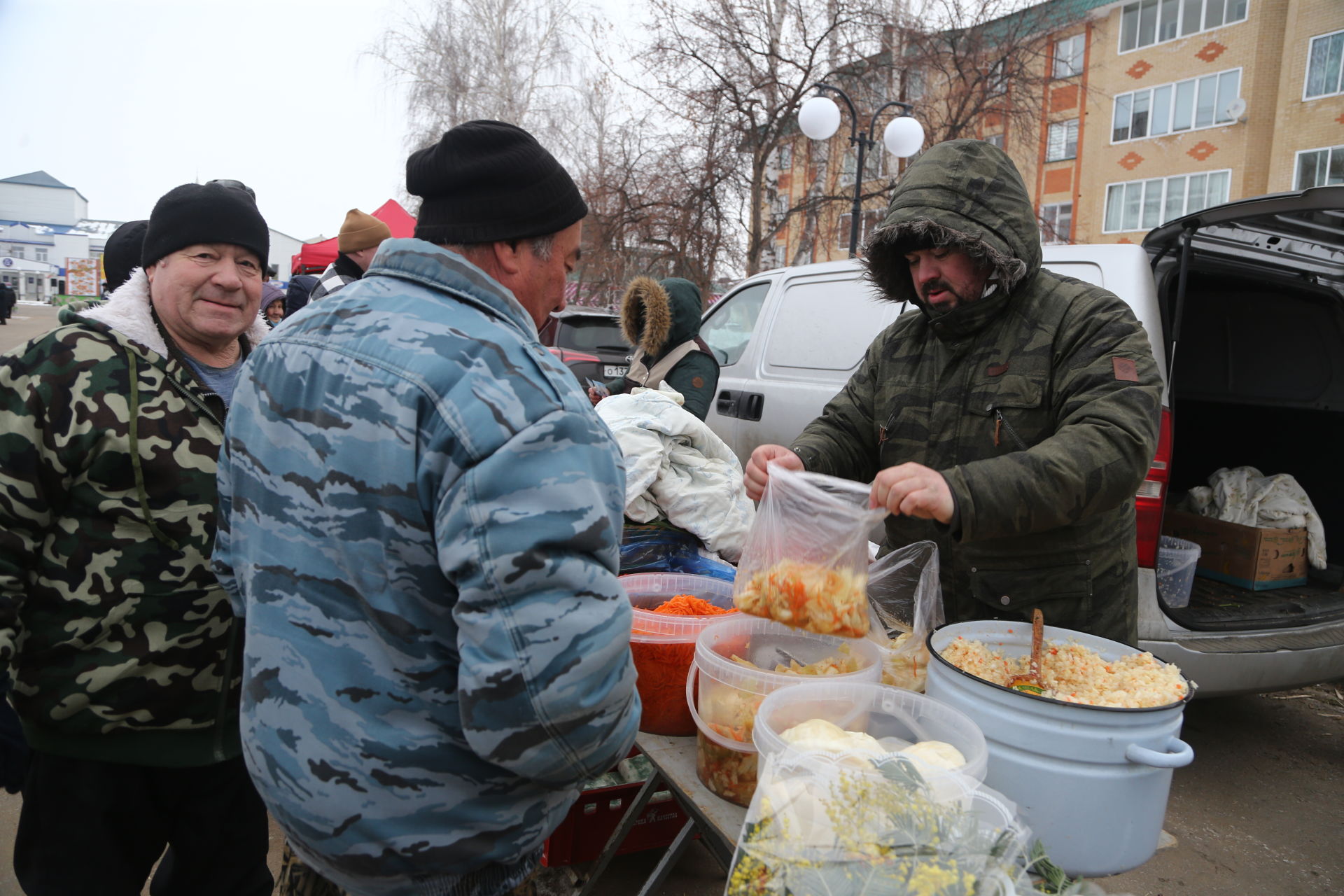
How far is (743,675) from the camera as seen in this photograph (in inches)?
61.5

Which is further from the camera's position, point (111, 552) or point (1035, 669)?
point (111, 552)

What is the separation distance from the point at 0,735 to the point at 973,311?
2.72 metres

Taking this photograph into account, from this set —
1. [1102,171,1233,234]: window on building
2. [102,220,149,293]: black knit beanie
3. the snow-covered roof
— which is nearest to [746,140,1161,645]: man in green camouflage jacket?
[102,220,149,293]: black knit beanie

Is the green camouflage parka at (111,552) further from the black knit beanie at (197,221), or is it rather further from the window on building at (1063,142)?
the window on building at (1063,142)

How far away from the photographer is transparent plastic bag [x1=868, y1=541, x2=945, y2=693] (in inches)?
70.1

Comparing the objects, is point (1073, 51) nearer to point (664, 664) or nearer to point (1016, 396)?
point (1016, 396)

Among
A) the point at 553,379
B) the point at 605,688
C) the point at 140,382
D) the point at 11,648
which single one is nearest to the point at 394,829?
the point at 605,688

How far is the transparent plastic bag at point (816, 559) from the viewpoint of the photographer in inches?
66.8

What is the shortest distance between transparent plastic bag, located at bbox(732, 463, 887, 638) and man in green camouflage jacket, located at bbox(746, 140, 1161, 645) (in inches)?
7.7

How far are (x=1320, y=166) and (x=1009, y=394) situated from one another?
25374mm

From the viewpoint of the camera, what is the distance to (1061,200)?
87.6 ft

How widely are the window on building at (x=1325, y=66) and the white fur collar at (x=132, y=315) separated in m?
26.8

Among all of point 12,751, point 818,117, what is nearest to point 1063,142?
point 818,117

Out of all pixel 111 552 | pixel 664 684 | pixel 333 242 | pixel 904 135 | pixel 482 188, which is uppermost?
pixel 904 135
